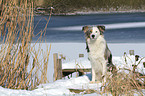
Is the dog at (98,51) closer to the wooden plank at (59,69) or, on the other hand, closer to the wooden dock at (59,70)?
the wooden dock at (59,70)

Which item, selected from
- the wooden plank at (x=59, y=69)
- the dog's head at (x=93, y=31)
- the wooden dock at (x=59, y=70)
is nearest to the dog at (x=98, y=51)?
the dog's head at (x=93, y=31)

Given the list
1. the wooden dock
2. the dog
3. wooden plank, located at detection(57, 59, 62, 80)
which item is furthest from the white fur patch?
wooden plank, located at detection(57, 59, 62, 80)

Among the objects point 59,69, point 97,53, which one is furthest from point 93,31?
point 59,69

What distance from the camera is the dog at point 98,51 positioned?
5.69 metres

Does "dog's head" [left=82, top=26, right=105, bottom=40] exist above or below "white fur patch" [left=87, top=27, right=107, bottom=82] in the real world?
above

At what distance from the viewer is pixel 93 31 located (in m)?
5.66

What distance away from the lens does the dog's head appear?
562 centimetres

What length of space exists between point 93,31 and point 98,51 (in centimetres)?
46

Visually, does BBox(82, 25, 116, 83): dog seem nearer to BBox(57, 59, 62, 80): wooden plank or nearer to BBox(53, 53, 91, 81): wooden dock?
BBox(53, 53, 91, 81): wooden dock

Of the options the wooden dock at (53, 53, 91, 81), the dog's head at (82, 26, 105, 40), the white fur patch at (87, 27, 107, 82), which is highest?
the dog's head at (82, 26, 105, 40)

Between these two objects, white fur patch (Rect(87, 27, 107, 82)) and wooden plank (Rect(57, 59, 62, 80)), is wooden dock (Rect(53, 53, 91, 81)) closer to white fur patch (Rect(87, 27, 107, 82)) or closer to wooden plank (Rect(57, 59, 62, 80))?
wooden plank (Rect(57, 59, 62, 80))

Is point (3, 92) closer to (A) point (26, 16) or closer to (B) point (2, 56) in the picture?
(B) point (2, 56)

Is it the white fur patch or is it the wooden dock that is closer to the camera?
the white fur patch

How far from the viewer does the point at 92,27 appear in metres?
5.73
